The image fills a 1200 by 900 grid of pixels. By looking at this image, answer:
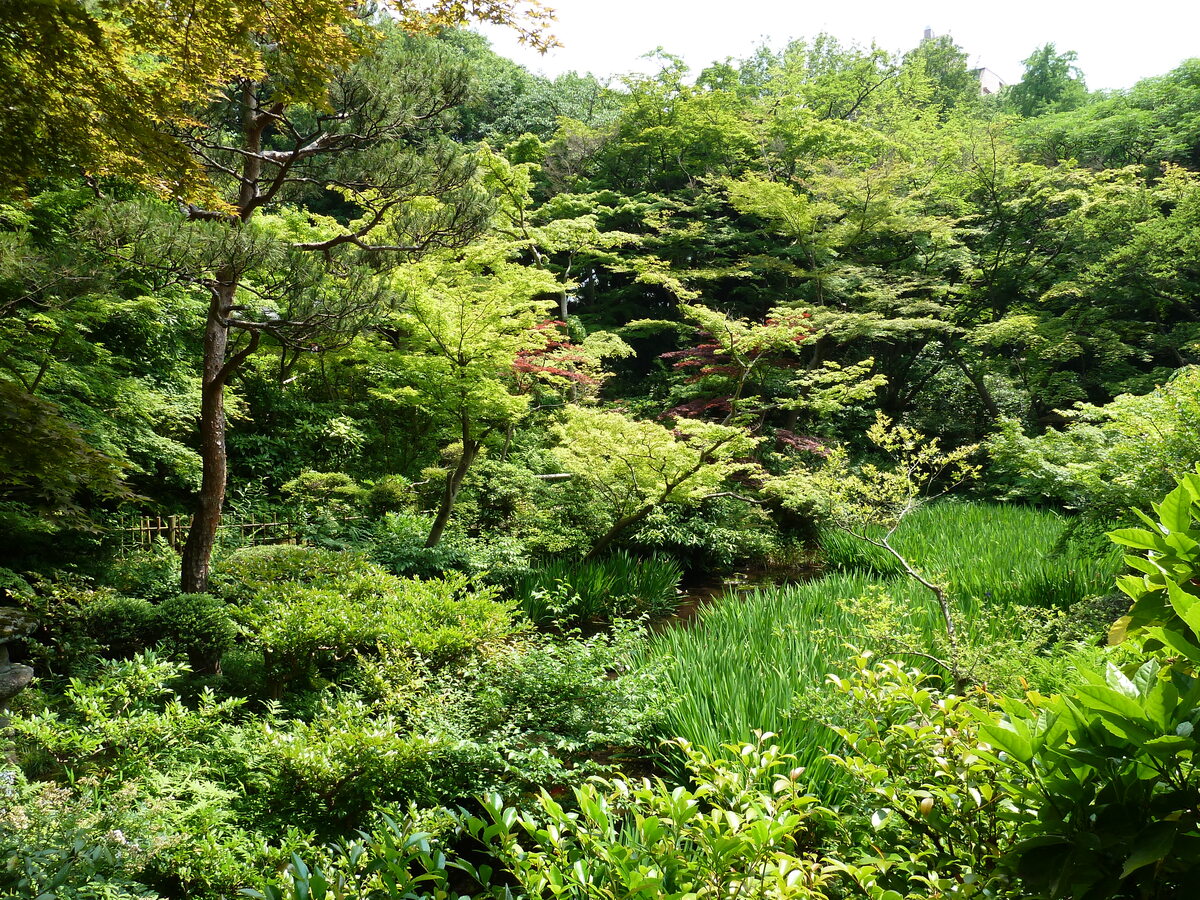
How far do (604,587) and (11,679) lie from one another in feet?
15.7

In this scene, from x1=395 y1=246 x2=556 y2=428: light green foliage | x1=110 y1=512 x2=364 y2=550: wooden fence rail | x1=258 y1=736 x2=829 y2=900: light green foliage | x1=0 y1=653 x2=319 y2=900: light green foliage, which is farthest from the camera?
x1=110 y1=512 x2=364 y2=550: wooden fence rail

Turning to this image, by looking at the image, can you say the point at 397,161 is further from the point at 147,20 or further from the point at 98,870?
the point at 98,870

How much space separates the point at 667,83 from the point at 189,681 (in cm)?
1370

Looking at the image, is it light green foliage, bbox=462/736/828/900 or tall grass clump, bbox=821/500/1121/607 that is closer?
light green foliage, bbox=462/736/828/900

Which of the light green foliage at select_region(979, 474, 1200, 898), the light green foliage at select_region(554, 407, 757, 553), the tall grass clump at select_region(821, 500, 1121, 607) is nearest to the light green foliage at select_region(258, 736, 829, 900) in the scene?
the light green foliage at select_region(979, 474, 1200, 898)

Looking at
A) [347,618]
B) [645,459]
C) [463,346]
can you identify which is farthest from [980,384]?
[347,618]

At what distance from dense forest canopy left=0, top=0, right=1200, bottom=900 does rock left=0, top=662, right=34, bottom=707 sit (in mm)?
12

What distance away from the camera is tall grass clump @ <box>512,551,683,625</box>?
653 cm

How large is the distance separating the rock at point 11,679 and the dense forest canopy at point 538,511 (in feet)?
0.04

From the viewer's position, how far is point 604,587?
6.89 meters

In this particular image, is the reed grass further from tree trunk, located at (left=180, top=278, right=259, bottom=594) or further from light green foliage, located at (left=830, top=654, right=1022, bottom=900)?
tree trunk, located at (left=180, top=278, right=259, bottom=594)

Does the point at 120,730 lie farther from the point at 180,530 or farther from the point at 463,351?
the point at 180,530

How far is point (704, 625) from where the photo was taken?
5316 mm

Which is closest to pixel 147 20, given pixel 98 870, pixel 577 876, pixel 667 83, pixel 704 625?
pixel 98 870
